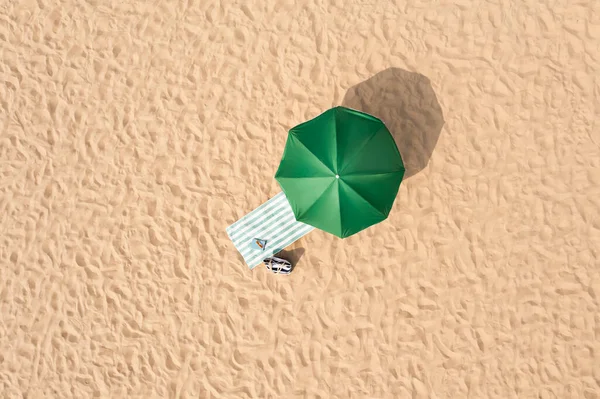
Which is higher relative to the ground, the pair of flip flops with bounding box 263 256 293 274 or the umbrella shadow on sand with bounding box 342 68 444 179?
the umbrella shadow on sand with bounding box 342 68 444 179

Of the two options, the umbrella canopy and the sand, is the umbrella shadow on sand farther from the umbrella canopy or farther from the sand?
the umbrella canopy

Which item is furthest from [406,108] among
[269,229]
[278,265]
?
[278,265]

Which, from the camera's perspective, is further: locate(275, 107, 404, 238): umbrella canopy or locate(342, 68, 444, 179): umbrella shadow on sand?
locate(342, 68, 444, 179): umbrella shadow on sand

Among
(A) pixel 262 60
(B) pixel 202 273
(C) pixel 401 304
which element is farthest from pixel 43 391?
(A) pixel 262 60

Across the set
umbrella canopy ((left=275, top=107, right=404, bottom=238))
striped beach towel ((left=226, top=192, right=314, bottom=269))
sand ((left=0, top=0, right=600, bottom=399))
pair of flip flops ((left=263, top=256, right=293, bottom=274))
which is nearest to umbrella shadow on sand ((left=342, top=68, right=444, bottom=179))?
sand ((left=0, top=0, right=600, bottom=399))

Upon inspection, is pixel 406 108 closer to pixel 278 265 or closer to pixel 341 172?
pixel 341 172

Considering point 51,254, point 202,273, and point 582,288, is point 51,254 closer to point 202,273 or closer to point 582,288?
point 202,273
